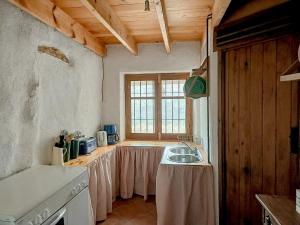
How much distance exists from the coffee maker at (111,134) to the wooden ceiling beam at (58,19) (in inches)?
43.7

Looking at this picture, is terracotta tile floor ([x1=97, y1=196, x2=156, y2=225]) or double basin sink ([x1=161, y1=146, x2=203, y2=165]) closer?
double basin sink ([x1=161, y1=146, x2=203, y2=165])

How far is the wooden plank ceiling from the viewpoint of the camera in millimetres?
2055

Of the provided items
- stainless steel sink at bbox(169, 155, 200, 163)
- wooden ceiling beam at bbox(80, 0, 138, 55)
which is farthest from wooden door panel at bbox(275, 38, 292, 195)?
wooden ceiling beam at bbox(80, 0, 138, 55)

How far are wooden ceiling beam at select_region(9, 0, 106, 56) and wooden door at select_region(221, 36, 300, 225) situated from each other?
5.30ft

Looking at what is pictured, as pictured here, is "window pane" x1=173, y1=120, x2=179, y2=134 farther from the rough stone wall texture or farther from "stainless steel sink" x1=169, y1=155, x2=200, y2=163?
the rough stone wall texture

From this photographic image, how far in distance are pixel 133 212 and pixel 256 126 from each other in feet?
6.20

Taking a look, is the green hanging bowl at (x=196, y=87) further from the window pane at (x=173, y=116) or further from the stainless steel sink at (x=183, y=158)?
the window pane at (x=173, y=116)

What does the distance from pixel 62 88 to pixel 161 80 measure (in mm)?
1696

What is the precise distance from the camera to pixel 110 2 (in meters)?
2.11

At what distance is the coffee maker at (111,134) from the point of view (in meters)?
→ 3.35

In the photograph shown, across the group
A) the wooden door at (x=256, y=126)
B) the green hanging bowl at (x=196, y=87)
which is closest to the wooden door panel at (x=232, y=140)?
the wooden door at (x=256, y=126)

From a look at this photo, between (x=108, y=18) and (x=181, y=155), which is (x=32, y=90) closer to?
(x=108, y=18)

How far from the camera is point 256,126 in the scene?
73.4 inches

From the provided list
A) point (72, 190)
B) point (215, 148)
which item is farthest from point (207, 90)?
point (72, 190)
